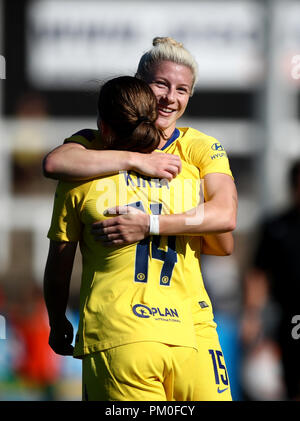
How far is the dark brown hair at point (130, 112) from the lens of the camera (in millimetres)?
2840

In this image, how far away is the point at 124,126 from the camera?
9.38 ft

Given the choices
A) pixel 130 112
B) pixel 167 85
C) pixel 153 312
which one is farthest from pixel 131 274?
pixel 167 85

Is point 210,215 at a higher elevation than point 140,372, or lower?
higher

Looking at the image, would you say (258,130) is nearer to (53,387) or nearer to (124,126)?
(53,387)

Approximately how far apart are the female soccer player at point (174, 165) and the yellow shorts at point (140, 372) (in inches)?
3.6

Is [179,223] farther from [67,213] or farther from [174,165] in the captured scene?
[67,213]

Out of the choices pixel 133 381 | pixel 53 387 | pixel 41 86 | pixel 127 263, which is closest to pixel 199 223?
pixel 127 263

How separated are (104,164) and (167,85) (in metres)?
0.41

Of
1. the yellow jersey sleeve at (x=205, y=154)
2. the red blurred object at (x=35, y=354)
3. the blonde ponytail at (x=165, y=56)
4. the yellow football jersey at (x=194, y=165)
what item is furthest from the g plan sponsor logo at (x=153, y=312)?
the red blurred object at (x=35, y=354)

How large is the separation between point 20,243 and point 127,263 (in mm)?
8637

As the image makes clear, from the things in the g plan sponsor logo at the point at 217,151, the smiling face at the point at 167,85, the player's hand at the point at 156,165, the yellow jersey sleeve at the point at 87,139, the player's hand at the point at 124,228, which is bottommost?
the player's hand at the point at 124,228

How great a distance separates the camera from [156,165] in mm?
2865

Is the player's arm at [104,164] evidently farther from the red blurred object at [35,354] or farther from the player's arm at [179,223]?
the red blurred object at [35,354]

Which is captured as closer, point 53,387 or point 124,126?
point 124,126
